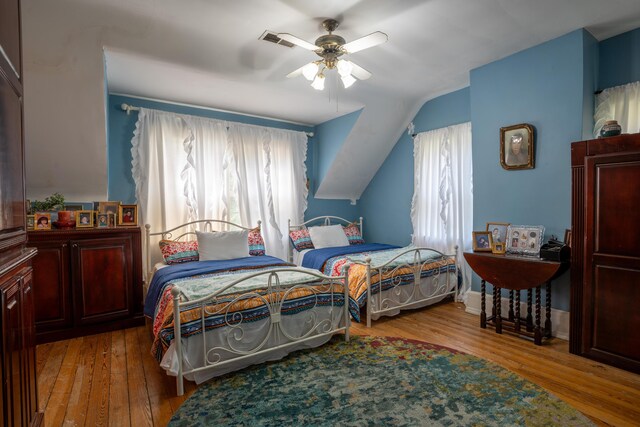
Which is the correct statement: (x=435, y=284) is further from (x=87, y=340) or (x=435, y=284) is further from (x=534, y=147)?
(x=87, y=340)

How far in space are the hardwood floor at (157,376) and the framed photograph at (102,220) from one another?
1.02 meters

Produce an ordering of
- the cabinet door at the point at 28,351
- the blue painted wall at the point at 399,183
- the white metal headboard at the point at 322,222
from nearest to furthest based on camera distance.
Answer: the cabinet door at the point at 28,351, the blue painted wall at the point at 399,183, the white metal headboard at the point at 322,222

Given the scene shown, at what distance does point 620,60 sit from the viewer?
273 centimetres

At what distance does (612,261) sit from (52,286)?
4411mm

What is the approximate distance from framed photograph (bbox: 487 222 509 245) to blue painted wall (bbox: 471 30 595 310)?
0.10m

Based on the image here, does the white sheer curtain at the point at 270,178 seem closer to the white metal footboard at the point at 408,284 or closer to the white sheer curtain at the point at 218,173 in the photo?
the white sheer curtain at the point at 218,173

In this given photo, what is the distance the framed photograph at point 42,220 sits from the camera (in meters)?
2.92

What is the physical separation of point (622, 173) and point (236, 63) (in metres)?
3.12

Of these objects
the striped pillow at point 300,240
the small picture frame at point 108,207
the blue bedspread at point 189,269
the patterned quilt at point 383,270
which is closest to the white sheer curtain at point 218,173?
the striped pillow at point 300,240

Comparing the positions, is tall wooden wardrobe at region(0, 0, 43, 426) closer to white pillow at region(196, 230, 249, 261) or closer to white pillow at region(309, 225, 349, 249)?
white pillow at region(196, 230, 249, 261)

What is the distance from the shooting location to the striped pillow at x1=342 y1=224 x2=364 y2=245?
495 cm

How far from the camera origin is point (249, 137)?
4.52 meters

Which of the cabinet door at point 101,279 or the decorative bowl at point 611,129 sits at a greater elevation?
the decorative bowl at point 611,129

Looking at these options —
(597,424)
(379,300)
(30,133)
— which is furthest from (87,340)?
(597,424)
